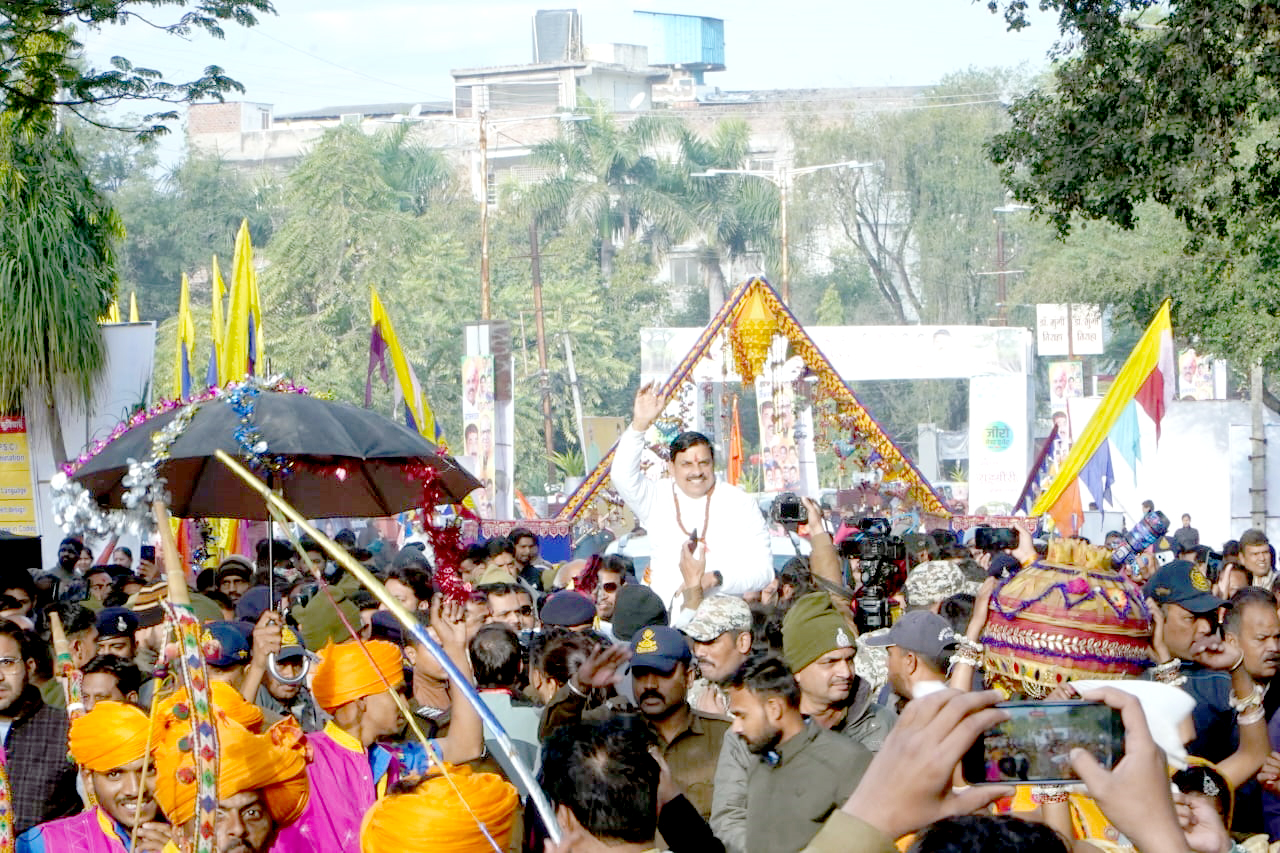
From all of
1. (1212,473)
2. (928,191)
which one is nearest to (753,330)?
(1212,473)

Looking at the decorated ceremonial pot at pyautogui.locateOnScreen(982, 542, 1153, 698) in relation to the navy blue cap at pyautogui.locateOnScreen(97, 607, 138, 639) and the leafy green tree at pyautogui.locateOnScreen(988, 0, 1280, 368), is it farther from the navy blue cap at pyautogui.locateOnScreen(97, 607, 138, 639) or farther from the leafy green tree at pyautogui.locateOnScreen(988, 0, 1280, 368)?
the leafy green tree at pyautogui.locateOnScreen(988, 0, 1280, 368)

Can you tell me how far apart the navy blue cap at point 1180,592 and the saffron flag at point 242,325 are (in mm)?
10602

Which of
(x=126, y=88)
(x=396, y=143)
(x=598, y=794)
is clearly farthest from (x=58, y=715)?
(x=396, y=143)

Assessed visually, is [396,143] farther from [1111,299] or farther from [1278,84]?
[1278,84]

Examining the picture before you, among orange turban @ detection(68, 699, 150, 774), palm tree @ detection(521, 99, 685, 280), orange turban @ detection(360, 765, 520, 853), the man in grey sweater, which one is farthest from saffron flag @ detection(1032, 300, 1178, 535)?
palm tree @ detection(521, 99, 685, 280)

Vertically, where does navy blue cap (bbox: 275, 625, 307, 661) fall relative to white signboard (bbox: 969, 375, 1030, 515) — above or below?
above

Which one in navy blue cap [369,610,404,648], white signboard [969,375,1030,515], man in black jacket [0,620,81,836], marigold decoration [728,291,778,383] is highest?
marigold decoration [728,291,778,383]

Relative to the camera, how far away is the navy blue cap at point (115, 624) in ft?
27.6

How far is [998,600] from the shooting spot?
4.02m

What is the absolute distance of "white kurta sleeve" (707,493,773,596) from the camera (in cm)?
836

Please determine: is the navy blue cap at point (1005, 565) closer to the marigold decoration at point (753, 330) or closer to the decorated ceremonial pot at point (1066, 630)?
the decorated ceremonial pot at point (1066, 630)

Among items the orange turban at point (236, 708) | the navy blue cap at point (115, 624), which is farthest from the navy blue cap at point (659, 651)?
the navy blue cap at point (115, 624)

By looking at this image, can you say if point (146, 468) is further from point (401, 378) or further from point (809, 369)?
point (809, 369)

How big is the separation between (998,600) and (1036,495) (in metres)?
18.3
